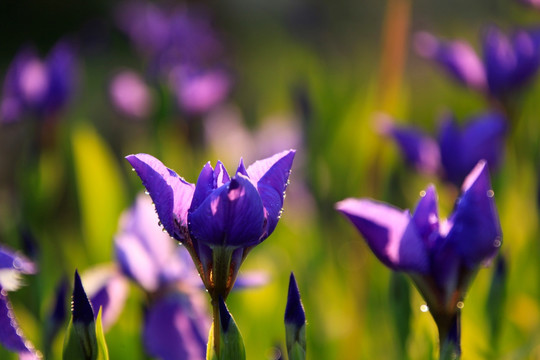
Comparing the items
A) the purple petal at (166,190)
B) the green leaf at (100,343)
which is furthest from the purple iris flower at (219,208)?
the green leaf at (100,343)

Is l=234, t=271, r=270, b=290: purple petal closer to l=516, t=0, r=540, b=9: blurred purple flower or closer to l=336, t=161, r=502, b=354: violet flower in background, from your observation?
l=336, t=161, r=502, b=354: violet flower in background

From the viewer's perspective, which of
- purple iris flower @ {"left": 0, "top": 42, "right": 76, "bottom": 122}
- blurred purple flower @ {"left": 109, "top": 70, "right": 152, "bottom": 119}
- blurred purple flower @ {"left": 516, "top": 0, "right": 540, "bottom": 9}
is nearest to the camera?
blurred purple flower @ {"left": 516, "top": 0, "right": 540, "bottom": 9}

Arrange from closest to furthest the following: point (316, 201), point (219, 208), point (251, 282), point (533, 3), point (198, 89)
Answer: point (219, 208) < point (251, 282) < point (533, 3) < point (316, 201) < point (198, 89)

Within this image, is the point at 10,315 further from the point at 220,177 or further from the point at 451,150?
the point at 451,150

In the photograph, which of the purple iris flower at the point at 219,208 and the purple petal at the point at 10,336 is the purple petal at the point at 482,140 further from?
the purple petal at the point at 10,336

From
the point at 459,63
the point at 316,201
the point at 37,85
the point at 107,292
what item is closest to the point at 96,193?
the point at 37,85

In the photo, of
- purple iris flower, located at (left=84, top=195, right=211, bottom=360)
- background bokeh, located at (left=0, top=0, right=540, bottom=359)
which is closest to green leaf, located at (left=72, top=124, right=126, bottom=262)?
background bokeh, located at (left=0, top=0, right=540, bottom=359)
